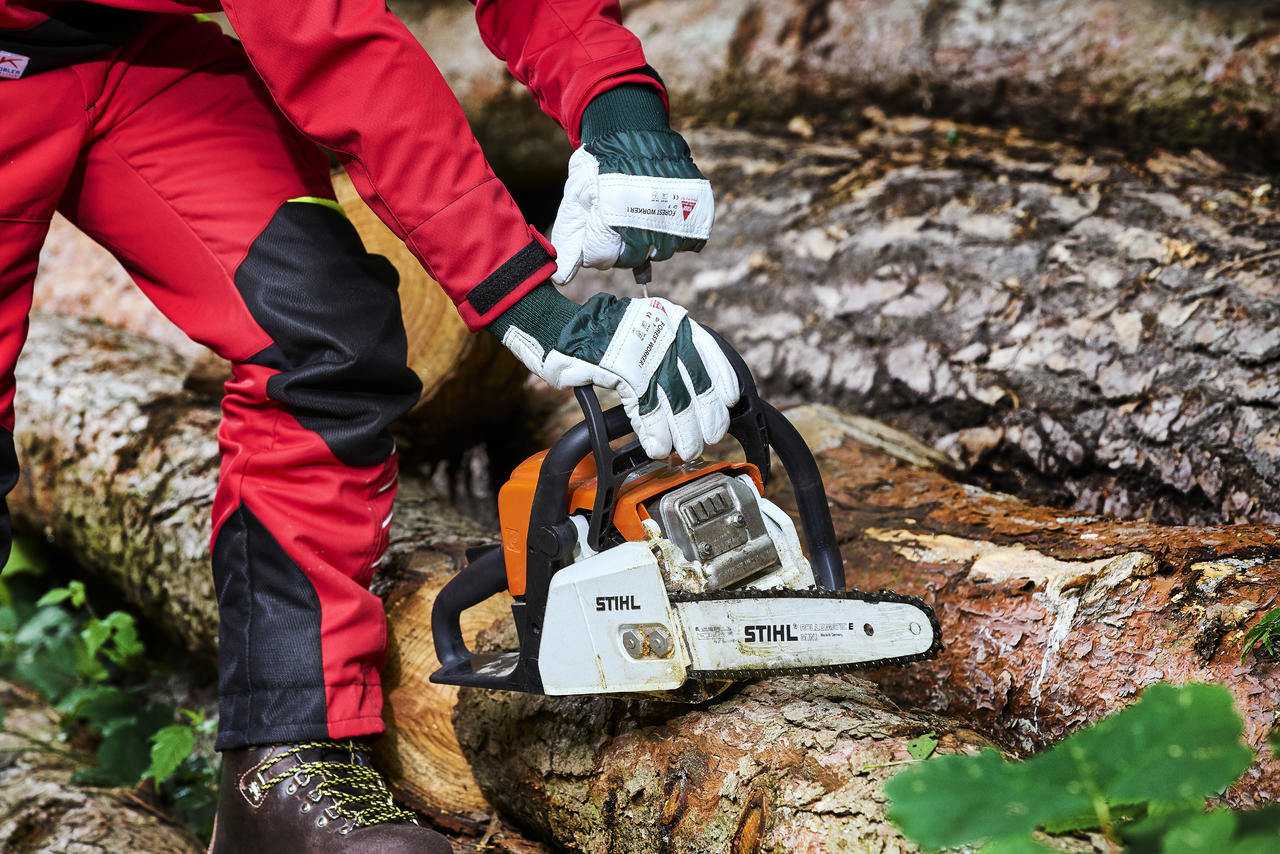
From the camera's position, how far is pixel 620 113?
5.48ft

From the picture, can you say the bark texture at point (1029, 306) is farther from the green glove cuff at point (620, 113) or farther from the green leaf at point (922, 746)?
the green glove cuff at point (620, 113)

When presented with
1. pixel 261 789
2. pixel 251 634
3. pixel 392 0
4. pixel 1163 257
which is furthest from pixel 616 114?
pixel 392 0

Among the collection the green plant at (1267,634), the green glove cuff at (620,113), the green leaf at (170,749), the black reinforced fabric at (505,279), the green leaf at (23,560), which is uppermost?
the green glove cuff at (620,113)

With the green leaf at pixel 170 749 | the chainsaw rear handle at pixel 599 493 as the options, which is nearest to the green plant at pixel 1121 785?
the chainsaw rear handle at pixel 599 493

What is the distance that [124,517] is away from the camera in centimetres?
272

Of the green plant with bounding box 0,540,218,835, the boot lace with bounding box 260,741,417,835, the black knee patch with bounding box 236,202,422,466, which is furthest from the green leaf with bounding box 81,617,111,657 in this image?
the black knee patch with bounding box 236,202,422,466

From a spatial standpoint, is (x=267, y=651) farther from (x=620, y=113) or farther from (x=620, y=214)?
(x=620, y=113)

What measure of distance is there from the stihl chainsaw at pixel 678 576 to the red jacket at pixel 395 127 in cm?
27

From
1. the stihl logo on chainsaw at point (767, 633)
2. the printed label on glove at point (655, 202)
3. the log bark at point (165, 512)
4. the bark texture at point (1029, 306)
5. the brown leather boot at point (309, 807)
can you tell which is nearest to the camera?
the stihl logo on chainsaw at point (767, 633)

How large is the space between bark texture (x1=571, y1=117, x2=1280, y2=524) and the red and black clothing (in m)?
1.35

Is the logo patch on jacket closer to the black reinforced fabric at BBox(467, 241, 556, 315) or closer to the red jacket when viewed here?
the red jacket

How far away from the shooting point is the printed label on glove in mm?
1551

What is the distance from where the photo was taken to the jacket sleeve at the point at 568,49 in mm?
1691

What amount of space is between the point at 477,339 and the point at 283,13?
1476 mm
